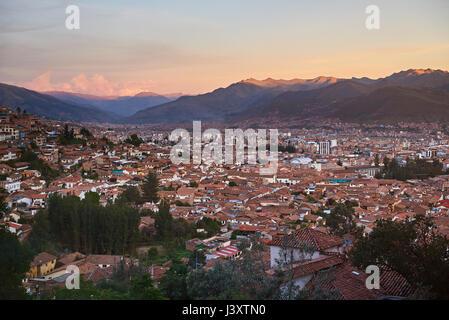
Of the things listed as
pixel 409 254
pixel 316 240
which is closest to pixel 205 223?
pixel 316 240

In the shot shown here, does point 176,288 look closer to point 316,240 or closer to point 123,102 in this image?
point 316,240

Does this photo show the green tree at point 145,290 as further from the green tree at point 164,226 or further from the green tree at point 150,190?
the green tree at point 150,190

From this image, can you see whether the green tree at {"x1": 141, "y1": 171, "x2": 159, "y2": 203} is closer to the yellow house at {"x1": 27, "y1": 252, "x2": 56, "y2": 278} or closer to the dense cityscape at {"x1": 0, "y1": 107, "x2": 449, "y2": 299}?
the dense cityscape at {"x1": 0, "y1": 107, "x2": 449, "y2": 299}
